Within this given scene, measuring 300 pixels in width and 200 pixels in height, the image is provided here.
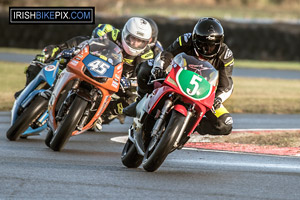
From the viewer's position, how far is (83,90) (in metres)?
8.45

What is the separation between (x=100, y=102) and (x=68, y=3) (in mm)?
31472

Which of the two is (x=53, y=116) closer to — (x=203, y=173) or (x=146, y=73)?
(x=146, y=73)

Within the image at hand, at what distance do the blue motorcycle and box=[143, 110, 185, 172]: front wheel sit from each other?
2.75m

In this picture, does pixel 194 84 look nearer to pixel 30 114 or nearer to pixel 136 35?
pixel 136 35

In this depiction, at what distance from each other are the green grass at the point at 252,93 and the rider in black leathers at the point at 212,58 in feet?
26.3

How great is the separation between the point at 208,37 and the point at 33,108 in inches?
111

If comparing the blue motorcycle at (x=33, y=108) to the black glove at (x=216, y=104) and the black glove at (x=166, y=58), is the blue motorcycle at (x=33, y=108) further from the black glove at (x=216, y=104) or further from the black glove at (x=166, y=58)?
the black glove at (x=216, y=104)

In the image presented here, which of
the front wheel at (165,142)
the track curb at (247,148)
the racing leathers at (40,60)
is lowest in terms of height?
the track curb at (247,148)

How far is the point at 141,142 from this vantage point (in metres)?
7.43

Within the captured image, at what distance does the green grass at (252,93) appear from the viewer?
16688 mm

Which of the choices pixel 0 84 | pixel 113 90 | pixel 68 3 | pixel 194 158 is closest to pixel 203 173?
pixel 194 158

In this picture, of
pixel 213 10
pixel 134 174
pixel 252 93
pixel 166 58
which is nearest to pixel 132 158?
pixel 134 174

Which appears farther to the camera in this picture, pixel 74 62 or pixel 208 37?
pixel 74 62

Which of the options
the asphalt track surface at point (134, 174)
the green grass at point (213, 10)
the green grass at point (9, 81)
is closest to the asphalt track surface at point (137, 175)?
the asphalt track surface at point (134, 174)
